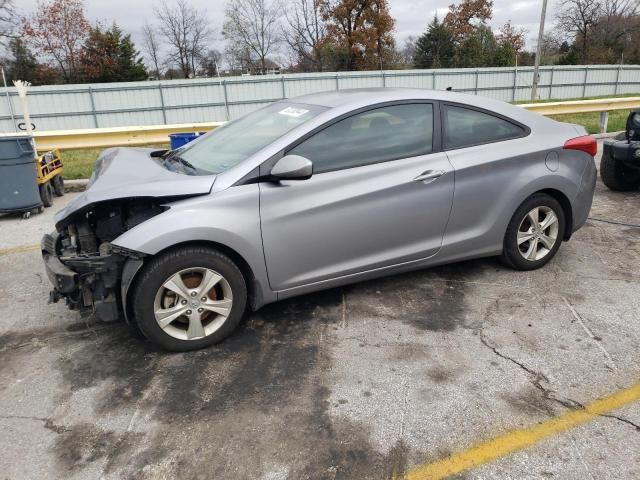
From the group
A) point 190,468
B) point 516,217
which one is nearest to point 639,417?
point 516,217

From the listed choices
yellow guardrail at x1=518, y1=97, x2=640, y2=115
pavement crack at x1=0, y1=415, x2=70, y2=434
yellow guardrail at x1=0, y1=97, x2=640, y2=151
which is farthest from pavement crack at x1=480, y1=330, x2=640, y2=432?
yellow guardrail at x1=518, y1=97, x2=640, y2=115

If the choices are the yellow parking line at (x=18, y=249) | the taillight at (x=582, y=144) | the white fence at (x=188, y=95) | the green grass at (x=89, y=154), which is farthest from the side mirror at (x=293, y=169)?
the white fence at (x=188, y=95)

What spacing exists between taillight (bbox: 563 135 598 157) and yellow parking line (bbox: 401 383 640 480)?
7.09 ft

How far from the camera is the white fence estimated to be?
72.1ft

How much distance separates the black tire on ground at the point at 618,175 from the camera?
675 cm

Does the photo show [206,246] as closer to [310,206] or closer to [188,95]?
[310,206]

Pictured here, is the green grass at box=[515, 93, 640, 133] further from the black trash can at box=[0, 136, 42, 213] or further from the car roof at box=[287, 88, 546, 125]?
the black trash can at box=[0, 136, 42, 213]

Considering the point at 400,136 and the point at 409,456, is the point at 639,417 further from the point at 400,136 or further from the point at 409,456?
the point at 400,136

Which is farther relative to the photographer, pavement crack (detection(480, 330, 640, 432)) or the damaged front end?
the damaged front end

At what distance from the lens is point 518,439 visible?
2.47 metres

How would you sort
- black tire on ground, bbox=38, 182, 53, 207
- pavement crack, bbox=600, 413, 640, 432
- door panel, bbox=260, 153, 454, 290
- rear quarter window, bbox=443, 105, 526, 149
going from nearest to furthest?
pavement crack, bbox=600, 413, 640, 432, door panel, bbox=260, 153, 454, 290, rear quarter window, bbox=443, 105, 526, 149, black tire on ground, bbox=38, 182, 53, 207

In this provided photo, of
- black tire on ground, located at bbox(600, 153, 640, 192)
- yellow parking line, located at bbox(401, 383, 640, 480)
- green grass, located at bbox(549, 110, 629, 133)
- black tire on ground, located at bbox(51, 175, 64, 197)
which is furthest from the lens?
green grass, located at bbox(549, 110, 629, 133)

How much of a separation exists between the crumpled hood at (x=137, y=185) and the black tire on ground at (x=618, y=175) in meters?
5.72

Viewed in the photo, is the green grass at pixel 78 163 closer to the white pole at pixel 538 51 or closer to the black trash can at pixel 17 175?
the black trash can at pixel 17 175
